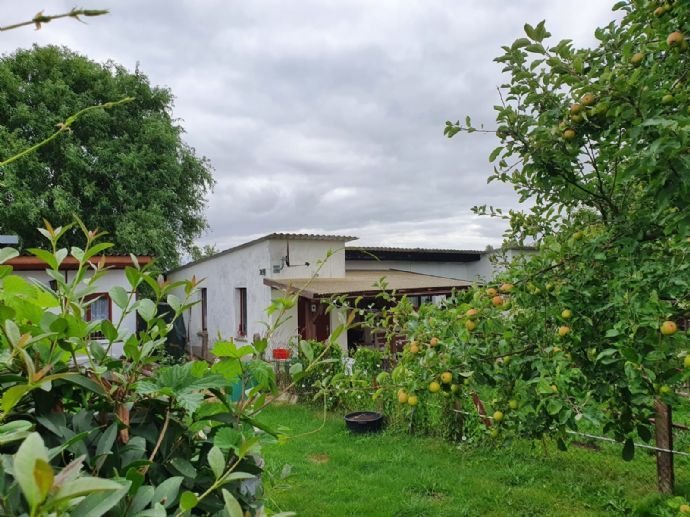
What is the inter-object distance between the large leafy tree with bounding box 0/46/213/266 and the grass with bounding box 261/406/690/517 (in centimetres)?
1275

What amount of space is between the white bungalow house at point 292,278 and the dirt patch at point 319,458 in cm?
410

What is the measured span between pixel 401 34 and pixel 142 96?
15441mm

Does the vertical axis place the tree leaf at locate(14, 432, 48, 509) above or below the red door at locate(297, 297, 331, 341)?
above

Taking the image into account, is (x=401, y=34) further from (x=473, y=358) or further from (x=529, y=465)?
(x=529, y=465)

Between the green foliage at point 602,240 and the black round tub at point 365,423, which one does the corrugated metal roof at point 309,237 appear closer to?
the black round tub at point 365,423

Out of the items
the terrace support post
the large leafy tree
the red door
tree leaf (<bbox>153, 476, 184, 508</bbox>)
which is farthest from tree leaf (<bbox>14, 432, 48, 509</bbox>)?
the large leafy tree

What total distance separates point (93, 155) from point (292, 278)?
1040 cm

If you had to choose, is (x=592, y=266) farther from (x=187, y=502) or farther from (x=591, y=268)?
(x=187, y=502)

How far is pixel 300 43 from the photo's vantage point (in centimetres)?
658

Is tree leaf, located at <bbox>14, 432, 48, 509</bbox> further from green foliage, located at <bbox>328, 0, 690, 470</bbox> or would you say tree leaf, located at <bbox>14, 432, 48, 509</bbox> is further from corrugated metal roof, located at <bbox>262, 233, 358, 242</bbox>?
corrugated metal roof, located at <bbox>262, 233, 358, 242</bbox>

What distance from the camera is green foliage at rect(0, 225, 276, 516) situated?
2.10 ft

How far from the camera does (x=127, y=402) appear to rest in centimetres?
78

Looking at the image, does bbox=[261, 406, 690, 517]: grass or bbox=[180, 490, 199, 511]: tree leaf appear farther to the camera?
bbox=[261, 406, 690, 517]: grass

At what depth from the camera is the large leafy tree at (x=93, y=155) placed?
49.5ft
